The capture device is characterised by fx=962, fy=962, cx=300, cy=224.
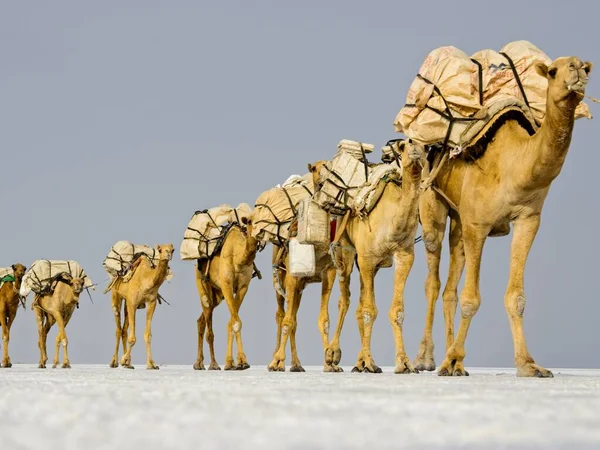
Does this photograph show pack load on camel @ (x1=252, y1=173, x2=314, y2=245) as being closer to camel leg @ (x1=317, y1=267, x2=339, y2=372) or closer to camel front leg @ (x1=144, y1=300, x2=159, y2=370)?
camel leg @ (x1=317, y1=267, x2=339, y2=372)

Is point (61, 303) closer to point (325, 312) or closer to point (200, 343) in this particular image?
point (200, 343)

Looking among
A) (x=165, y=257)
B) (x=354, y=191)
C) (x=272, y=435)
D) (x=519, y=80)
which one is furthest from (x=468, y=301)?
(x=165, y=257)

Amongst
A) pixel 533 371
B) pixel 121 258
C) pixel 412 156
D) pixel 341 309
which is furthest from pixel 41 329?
pixel 533 371

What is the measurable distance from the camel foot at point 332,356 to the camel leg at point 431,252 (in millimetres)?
1428

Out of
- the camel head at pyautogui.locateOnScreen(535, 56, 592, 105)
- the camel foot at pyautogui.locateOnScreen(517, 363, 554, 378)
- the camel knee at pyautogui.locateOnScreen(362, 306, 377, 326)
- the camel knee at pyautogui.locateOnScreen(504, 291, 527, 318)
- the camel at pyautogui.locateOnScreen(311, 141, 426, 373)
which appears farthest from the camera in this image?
the camel knee at pyautogui.locateOnScreen(362, 306, 377, 326)

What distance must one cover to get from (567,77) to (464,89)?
2.39 m

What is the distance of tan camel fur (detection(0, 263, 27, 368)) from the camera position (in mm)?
26109

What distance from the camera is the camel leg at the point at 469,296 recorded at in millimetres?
10203

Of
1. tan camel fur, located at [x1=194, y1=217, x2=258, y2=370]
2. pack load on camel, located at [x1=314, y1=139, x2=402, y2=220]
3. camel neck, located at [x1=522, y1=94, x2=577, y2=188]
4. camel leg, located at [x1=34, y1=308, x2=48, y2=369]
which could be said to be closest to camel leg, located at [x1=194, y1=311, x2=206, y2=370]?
tan camel fur, located at [x1=194, y1=217, x2=258, y2=370]

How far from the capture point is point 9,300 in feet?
86.5

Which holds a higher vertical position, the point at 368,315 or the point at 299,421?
the point at 368,315

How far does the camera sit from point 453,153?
10695 mm

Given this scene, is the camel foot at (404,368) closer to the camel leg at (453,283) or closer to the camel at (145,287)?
the camel leg at (453,283)

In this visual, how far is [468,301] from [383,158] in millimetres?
4159
